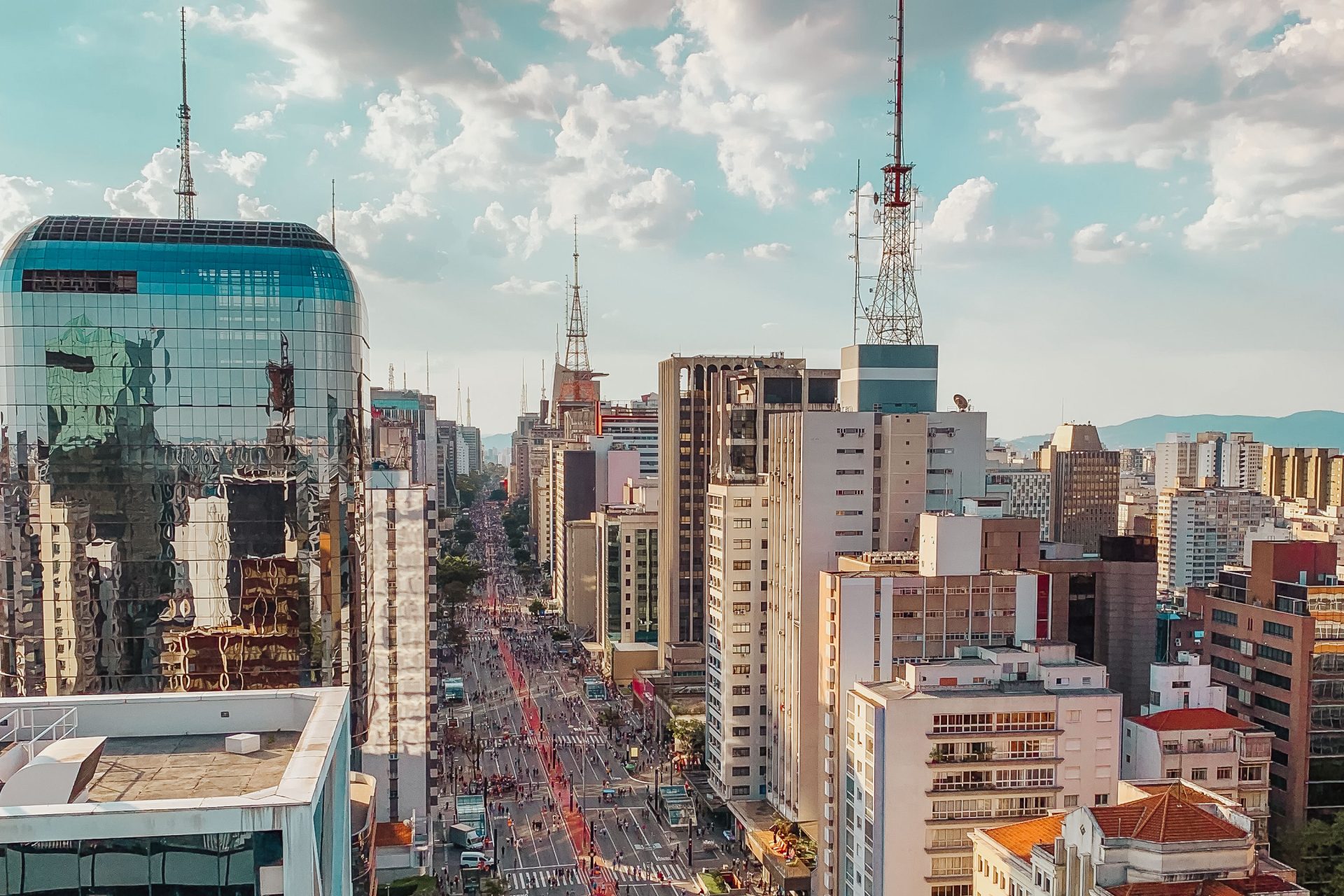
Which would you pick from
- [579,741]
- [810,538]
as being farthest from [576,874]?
[579,741]

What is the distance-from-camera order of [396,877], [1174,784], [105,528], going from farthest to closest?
[396,877] < [105,528] < [1174,784]

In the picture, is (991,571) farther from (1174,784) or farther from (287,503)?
(287,503)

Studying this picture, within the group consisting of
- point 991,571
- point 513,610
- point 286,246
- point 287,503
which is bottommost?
point 513,610

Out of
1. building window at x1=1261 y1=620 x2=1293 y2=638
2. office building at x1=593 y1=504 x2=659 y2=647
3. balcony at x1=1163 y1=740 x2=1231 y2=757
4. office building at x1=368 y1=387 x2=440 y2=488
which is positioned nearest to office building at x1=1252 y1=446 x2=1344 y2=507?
office building at x1=593 y1=504 x2=659 y2=647

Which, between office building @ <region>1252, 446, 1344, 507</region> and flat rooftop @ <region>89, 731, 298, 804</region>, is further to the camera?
office building @ <region>1252, 446, 1344, 507</region>

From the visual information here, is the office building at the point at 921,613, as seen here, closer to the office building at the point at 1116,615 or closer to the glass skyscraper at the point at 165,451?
the office building at the point at 1116,615

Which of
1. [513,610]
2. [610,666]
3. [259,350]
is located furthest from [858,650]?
[513,610]

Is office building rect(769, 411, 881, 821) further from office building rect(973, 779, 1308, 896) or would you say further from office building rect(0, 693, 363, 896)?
office building rect(0, 693, 363, 896)
